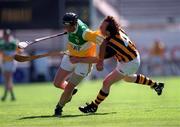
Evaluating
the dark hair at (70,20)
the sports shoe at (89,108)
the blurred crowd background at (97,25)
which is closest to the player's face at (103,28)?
the dark hair at (70,20)

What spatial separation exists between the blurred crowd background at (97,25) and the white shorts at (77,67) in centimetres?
1733

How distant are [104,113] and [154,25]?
3074 cm

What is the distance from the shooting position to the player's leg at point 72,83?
47.6ft

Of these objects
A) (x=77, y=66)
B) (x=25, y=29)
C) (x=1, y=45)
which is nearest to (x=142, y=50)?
(x=25, y=29)

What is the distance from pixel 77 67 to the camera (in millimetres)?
14797

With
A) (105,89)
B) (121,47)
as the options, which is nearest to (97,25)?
(121,47)

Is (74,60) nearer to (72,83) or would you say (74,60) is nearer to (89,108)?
(72,83)

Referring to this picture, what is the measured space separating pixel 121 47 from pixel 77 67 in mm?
1024

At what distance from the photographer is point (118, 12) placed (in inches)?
1769

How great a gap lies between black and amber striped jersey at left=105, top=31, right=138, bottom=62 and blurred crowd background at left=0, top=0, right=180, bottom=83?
17.8m

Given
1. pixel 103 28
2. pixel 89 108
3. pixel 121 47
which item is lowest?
pixel 89 108

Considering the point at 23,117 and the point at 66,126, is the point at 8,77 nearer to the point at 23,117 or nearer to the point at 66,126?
the point at 23,117

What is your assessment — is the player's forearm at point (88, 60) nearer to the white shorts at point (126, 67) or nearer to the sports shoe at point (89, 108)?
the white shorts at point (126, 67)

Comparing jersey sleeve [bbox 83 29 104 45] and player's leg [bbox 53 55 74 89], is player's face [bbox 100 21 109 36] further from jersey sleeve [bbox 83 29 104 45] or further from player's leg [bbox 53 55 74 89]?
player's leg [bbox 53 55 74 89]
